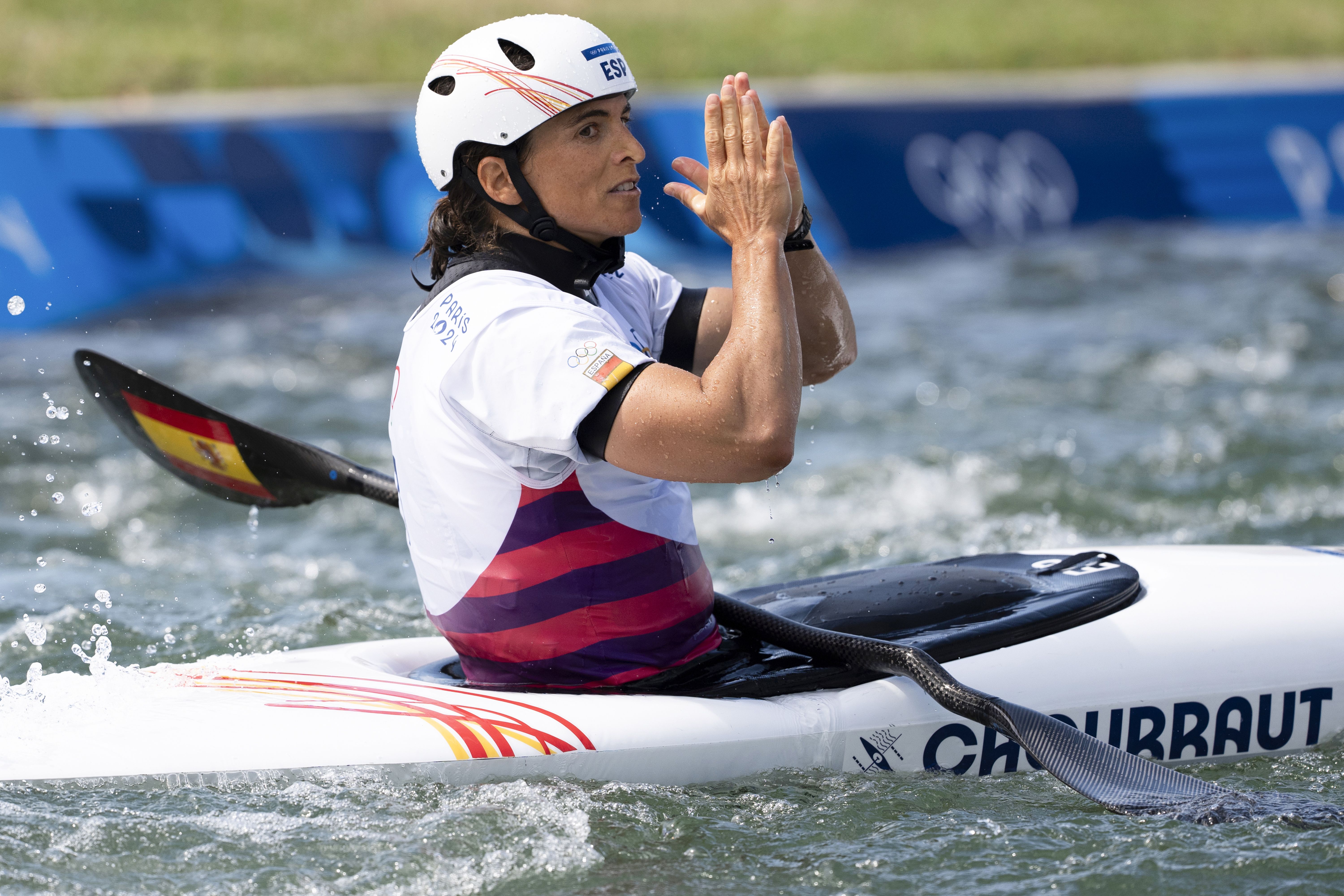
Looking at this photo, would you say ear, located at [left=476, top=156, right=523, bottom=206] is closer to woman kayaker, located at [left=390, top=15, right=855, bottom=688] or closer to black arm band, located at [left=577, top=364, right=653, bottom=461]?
woman kayaker, located at [left=390, top=15, right=855, bottom=688]

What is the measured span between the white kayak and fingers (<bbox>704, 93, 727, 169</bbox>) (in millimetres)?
1003

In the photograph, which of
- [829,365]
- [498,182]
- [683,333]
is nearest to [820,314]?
[829,365]

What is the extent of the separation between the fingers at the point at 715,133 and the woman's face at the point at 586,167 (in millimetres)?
229

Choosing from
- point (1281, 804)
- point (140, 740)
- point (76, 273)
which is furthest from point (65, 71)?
point (1281, 804)

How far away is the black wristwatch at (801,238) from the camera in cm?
280

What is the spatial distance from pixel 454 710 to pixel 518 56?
1.19 metres

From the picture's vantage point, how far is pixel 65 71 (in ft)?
33.5

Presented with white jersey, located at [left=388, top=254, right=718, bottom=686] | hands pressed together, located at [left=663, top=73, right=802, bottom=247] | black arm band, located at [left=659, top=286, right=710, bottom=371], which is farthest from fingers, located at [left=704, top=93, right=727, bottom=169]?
black arm band, located at [left=659, top=286, right=710, bottom=371]

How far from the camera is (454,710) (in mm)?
2670

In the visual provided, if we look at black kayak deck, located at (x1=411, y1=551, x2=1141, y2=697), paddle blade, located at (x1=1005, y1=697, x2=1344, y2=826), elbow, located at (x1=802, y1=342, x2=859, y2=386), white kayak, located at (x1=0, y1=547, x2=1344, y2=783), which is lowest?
paddle blade, located at (x1=1005, y1=697, x2=1344, y2=826)

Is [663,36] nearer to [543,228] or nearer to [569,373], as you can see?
[543,228]

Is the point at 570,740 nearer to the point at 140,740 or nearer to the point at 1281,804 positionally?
the point at 140,740

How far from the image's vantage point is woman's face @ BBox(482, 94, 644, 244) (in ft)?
8.36

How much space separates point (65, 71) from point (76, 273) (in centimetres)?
282
